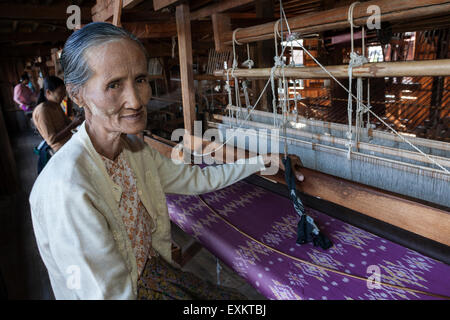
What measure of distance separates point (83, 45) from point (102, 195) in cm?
54

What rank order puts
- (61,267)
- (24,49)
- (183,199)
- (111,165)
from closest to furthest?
(61,267) < (111,165) < (183,199) < (24,49)

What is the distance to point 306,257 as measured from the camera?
4.96ft

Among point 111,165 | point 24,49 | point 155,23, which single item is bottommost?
point 111,165

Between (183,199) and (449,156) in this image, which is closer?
(449,156)

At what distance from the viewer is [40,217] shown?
3.57ft

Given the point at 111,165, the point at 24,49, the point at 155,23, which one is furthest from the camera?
the point at 24,49

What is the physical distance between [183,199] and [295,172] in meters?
1.06

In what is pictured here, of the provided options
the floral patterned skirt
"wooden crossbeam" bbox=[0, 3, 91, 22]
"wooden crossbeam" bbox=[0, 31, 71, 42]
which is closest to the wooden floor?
the floral patterned skirt

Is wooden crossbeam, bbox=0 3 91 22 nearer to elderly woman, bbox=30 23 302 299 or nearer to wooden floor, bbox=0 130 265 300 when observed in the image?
wooden floor, bbox=0 130 265 300

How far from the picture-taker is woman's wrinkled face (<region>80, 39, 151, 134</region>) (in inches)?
42.0

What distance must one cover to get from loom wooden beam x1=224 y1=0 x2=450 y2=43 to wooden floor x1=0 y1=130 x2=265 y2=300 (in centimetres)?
197

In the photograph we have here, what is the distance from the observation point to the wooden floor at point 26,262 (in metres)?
2.69
